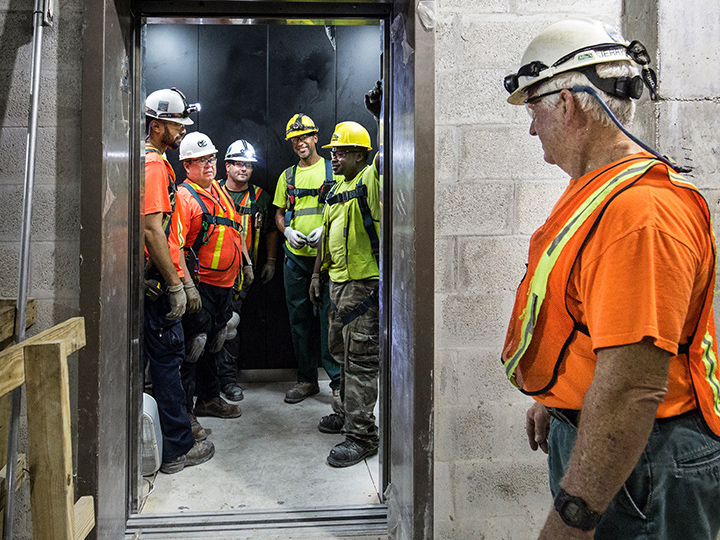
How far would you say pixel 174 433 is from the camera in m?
3.28

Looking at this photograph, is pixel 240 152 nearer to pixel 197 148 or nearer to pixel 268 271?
pixel 197 148

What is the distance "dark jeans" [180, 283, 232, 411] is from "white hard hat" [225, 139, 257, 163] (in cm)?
139

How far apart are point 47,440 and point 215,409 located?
9.02ft

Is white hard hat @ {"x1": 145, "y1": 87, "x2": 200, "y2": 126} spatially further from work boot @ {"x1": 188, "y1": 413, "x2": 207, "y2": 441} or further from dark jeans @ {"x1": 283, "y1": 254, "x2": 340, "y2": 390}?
work boot @ {"x1": 188, "y1": 413, "x2": 207, "y2": 441}

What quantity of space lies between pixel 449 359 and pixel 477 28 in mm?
1289

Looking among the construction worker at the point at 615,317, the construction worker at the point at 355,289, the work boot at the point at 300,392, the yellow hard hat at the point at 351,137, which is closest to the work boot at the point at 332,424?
the construction worker at the point at 355,289

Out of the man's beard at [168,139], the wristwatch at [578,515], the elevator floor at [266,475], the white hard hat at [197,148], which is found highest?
the white hard hat at [197,148]

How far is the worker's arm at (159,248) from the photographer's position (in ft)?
9.89

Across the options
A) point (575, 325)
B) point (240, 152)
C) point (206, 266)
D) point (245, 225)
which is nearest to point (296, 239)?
point (245, 225)

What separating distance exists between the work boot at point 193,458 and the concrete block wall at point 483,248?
65.8 inches

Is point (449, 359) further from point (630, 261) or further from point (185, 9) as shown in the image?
point (185, 9)

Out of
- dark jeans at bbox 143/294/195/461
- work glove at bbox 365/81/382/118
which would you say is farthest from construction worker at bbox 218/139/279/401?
work glove at bbox 365/81/382/118

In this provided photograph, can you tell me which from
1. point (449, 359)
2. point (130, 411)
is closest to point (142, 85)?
point (130, 411)

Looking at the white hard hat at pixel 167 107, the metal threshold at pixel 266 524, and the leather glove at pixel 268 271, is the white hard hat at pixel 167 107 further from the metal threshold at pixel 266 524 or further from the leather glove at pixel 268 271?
the metal threshold at pixel 266 524
